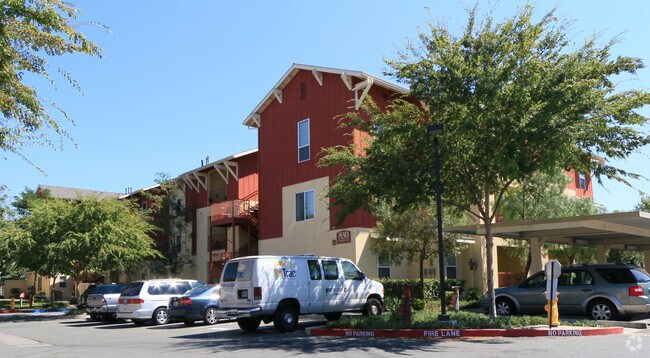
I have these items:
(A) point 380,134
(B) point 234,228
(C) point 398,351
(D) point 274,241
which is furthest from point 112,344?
(B) point 234,228

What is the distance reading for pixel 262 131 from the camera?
106 ft

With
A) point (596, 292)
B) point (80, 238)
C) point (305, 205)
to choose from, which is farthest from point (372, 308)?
point (80, 238)

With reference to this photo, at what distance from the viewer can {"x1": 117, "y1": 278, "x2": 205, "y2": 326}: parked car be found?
2130 cm

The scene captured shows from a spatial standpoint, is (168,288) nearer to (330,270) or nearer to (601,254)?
(330,270)

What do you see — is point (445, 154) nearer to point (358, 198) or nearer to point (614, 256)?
point (358, 198)

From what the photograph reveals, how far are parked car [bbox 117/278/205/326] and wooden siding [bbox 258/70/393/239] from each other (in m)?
7.89

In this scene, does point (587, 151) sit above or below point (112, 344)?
above

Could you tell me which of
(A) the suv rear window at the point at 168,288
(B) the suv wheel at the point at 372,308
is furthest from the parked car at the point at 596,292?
(A) the suv rear window at the point at 168,288

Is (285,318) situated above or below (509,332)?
above

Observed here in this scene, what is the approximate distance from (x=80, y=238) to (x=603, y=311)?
75.0ft

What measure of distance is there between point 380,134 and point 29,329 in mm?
14491

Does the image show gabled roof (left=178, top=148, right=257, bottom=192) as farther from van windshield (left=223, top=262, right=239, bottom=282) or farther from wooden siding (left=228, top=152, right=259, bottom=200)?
van windshield (left=223, top=262, right=239, bottom=282)

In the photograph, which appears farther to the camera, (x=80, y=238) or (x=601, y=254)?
(x=80, y=238)

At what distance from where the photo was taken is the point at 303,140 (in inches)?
1162
